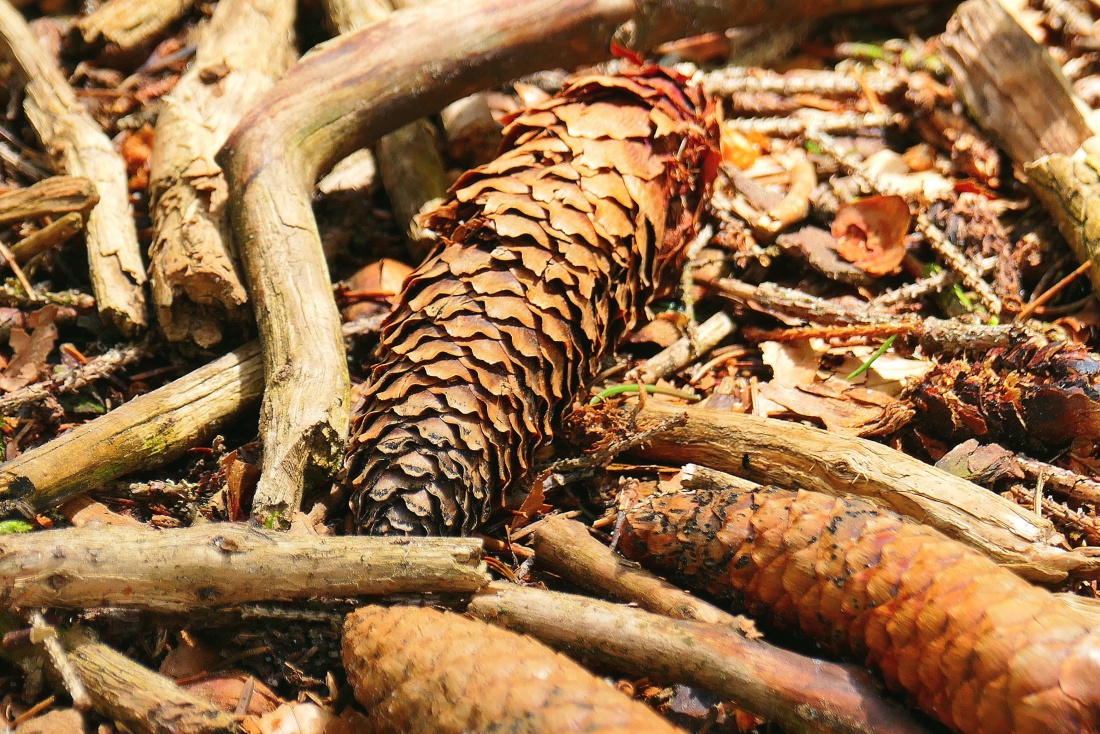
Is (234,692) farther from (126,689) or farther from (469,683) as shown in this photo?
(469,683)

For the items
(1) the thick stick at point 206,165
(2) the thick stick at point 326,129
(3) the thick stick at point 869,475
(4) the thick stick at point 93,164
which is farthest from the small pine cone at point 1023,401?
(4) the thick stick at point 93,164

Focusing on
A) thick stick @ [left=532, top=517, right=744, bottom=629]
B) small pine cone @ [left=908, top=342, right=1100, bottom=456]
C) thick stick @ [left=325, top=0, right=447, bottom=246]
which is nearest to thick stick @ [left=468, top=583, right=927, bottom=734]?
thick stick @ [left=532, top=517, right=744, bottom=629]

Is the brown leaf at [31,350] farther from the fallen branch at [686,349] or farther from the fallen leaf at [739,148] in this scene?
the fallen leaf at [739,148]

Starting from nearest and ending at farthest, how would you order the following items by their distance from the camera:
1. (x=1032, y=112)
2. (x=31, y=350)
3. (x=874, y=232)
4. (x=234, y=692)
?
(x=234, y=692)
(x=31, y=350)
(x=874, y=232)
(x=1032, y=112)

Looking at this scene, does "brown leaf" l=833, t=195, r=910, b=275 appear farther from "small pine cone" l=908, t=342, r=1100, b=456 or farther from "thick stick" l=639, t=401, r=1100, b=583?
"thick stick" l=639, t=401, r=1100, b=583

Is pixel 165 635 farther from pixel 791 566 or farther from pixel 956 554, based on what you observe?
pixel 956 554

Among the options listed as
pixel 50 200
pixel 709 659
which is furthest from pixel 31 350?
pixel 709 659
